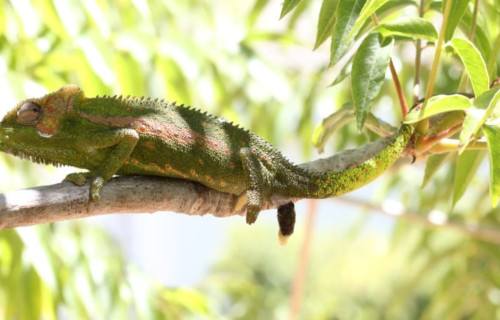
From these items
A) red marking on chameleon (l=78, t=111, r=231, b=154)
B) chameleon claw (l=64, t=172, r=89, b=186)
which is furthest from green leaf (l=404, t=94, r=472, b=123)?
chameleon claw (l=64, t=172, r=89, b=186)

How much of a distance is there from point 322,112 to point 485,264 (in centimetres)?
107

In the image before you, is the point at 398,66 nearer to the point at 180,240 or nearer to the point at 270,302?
the point at 270,302

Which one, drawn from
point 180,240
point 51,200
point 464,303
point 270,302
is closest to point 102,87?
point 51,200

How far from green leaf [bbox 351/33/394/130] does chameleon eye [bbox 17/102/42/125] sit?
54 centimetres

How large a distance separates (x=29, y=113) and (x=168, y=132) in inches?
9.2

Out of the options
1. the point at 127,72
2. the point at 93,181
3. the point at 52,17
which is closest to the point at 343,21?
the point at 93,181

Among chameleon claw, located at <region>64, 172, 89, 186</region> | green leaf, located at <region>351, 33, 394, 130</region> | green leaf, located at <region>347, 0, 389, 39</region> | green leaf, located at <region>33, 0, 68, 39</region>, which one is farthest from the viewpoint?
green leaf, located at <region>33, 0, 68, 39</region>

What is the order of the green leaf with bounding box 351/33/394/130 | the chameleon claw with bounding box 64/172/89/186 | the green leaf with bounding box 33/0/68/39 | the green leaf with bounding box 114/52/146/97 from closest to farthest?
the green leaf with bounding box 351/33/394/130, the chameleon claw with bounding box 64/172/89/186, the green leaf with bounding box 33/0/68/39, the green leaf with bounding box 114/52/146/97

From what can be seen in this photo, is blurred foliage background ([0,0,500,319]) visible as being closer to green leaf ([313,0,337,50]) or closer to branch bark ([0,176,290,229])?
green leaf ([313,0,337,50])

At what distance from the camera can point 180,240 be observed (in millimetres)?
7977

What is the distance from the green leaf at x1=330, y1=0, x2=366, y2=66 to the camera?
2.86 ft

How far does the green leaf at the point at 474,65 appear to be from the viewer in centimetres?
89

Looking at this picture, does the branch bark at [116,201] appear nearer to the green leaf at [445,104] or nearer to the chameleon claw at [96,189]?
the chameleon claw at [96,189]

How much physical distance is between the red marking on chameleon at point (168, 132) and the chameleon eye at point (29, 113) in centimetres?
11
